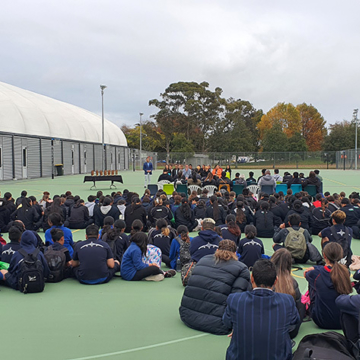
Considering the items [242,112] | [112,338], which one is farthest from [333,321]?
[242,112]

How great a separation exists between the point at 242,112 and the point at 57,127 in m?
49.0

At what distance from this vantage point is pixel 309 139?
3211 inches

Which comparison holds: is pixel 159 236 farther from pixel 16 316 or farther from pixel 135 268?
pixel 16 316

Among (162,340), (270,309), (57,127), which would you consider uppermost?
(57,127)

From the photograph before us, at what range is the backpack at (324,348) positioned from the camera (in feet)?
11.2

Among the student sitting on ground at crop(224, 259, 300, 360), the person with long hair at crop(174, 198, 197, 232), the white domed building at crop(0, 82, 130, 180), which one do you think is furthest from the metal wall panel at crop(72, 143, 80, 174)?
the student sitting on ground at crop(224, 259, 300, 360)

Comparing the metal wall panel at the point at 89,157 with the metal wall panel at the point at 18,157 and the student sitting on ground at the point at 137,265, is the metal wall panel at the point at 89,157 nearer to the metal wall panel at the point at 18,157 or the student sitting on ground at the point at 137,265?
the metal wall panel at the point at 18,157

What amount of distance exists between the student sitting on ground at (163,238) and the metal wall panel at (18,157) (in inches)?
1151

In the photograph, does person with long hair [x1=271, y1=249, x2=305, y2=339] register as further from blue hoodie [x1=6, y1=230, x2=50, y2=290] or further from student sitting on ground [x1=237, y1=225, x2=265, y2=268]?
blue hoodie [x1=6, y1=230, x2=50, y2=290]

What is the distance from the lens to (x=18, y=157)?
3478 cm

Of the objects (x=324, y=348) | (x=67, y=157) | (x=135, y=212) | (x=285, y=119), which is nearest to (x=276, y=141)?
(x=285, y=119)

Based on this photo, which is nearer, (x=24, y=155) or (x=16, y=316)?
(x=16, y=316)

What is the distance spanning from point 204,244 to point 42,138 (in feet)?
116

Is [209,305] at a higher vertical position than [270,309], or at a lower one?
lower
